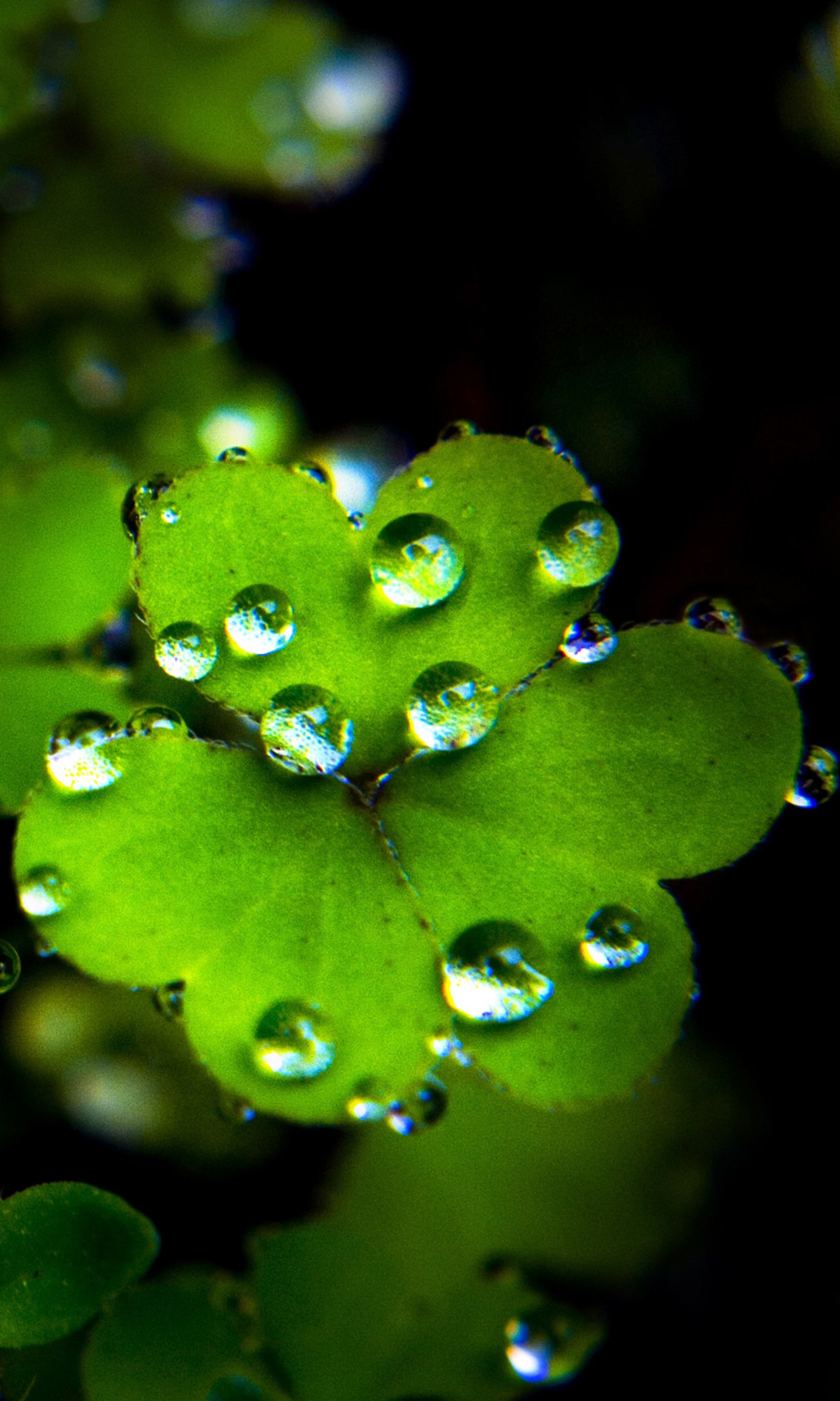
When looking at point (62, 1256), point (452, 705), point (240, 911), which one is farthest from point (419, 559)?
point (62, 1256)

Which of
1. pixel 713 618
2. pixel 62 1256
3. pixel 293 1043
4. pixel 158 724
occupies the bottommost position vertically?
pixel 62 1256

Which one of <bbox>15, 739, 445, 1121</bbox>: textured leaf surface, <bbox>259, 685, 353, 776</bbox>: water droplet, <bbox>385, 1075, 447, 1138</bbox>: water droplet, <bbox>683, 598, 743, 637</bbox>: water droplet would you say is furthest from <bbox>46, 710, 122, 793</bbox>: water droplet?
<bbox>683, 598, 743, 637</bbox>: water droplet

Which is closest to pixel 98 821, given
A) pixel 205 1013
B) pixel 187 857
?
pixel 187 857

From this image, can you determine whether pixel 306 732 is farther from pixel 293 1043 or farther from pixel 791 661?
pixel 791 661

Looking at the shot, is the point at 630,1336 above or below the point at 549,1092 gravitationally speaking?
below

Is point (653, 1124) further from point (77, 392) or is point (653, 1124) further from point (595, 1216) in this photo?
point (77, 392)

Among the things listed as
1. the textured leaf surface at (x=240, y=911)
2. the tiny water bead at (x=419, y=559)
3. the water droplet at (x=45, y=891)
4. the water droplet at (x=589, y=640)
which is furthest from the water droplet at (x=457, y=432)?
the water droplet at (x=45, y=891)
